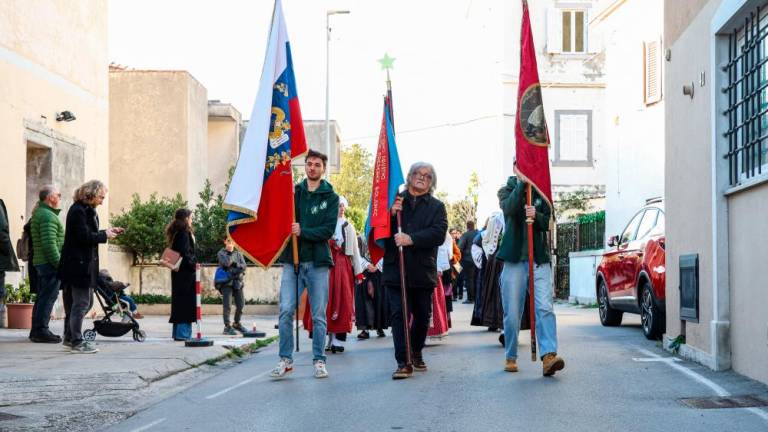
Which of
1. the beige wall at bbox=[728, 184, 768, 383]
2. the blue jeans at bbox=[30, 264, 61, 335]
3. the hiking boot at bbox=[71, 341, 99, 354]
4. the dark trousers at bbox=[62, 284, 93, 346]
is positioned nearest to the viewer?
the beige wall at bbox=[728, 184, 768, 383]

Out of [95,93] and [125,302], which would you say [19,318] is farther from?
[95,93]

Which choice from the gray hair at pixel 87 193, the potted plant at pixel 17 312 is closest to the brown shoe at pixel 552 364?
the gray hair at pixel 87 193

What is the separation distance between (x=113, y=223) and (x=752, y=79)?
1691 cm

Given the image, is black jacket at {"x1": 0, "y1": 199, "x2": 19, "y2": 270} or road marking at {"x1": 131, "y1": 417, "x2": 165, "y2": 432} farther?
black jacket at {"x1": 0, "y1": 199, "x2": 19, "y2": 270}

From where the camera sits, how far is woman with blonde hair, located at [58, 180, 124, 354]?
461 inches

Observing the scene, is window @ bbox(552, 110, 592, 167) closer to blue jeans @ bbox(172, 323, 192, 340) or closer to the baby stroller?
blue jeans @ bbox(172, 323, 192, 340)

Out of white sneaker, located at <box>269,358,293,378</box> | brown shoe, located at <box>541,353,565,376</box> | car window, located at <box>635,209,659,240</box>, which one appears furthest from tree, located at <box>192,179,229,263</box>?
brown shoe, located at <box>541,353,565,376</box>

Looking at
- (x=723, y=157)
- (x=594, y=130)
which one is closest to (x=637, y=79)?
(x=594, y=130)

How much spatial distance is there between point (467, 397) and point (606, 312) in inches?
319

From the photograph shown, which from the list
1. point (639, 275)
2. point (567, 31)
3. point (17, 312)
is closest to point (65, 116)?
point (17, 312)

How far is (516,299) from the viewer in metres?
9.86

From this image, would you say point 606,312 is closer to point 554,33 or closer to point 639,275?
point 639,275

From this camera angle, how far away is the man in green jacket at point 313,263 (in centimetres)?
984

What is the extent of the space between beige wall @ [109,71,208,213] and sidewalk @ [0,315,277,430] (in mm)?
17456
